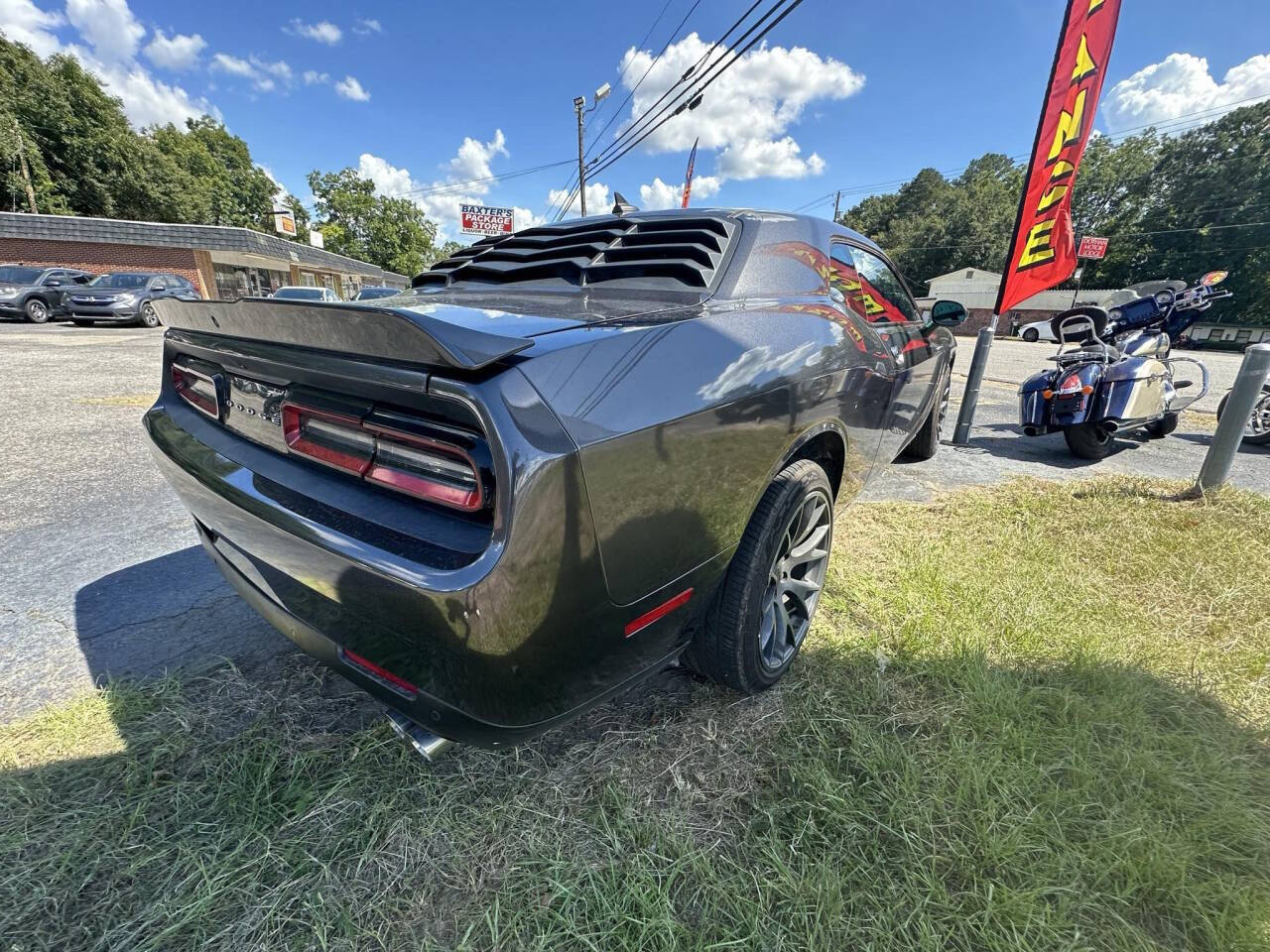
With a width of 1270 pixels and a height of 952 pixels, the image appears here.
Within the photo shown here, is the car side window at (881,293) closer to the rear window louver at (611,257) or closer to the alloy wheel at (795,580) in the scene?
the rear window louver at (611,257)

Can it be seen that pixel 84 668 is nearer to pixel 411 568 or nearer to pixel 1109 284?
pixel 411 568

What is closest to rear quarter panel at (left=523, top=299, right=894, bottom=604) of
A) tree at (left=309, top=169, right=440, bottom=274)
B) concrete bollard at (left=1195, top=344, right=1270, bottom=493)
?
concrete bollard at (left=1195, top=344, right=1270, bottom=493)

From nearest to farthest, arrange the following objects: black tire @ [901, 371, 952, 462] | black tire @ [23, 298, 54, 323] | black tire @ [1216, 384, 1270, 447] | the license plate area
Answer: the license plate area
black tire @ [901, 371, 952, 462]
black tire @ [1216, 384, 1270, 447]
black tire @ [23, 298, 54, 323]

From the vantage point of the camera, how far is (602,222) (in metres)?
2.45

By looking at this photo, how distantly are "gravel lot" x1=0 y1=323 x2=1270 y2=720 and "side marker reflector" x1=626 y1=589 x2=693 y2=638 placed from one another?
5.39ft

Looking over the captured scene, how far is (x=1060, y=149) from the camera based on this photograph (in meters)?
4.75

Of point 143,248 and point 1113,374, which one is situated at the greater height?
point 143,248

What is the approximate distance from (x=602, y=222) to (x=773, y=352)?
1.24 metres

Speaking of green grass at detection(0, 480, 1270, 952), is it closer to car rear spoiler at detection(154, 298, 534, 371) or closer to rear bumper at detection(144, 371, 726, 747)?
rear bumper at detection(144, 371, 726, 747)

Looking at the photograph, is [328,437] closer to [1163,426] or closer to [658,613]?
[658,613]

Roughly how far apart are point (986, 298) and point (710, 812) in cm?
5237

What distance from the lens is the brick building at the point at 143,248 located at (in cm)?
2081

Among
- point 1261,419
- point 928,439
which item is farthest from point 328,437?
point 1261,419

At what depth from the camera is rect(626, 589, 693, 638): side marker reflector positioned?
1245 mm
